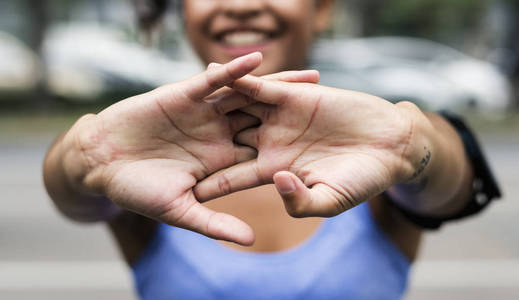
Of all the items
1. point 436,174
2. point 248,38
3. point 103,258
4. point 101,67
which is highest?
point 248,38

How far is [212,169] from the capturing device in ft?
3.85

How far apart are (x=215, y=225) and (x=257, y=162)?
0.15m

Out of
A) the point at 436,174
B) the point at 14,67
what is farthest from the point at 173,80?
the point at 436,174

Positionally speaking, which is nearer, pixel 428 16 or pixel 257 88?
pixel 257 88

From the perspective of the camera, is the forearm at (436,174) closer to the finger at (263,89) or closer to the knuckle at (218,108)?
the finger at (263,89)

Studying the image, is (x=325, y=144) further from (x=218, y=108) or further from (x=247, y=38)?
(x=247, y=38)

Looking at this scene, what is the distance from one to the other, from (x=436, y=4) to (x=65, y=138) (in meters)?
19.3

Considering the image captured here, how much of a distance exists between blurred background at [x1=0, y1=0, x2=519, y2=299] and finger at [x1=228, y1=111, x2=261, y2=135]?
686mm

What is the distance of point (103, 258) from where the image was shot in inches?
208

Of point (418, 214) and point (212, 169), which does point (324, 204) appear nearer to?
point (212, 169)

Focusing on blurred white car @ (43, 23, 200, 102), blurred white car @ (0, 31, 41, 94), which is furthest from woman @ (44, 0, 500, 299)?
blurred white car @ (0, 31, 41, 94)

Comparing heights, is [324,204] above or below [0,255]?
above

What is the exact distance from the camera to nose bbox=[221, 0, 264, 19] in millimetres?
1482

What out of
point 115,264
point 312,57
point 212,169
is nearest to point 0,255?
point 115,264
